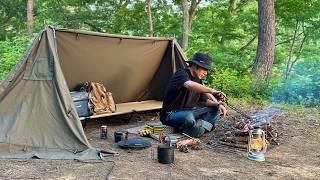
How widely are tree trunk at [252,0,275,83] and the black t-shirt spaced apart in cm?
367

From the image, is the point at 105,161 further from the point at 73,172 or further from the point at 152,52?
the point at 152,52

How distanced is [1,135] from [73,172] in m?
1.04

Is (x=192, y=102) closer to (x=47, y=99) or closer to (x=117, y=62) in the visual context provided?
(x=117, y=62)

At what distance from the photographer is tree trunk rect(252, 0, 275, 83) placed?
308 inches

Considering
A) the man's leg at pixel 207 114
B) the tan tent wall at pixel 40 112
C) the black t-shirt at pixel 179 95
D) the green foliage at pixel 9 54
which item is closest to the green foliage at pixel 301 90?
the man's leg at pixel 207 114

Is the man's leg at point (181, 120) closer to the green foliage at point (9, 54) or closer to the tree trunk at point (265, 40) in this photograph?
the tree trunk at point (265, 40)

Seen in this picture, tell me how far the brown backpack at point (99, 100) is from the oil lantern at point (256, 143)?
2085 mm

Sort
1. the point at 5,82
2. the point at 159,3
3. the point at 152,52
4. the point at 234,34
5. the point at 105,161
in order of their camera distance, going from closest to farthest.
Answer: the point at 105,161 < the point at 5,82 < the point at 152,52 < the point at 234,34 < the point at 159,3

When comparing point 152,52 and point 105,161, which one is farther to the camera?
Result: point 152,52

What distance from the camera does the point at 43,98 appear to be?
Answer: 3869 millimetres

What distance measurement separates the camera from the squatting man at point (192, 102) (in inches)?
168

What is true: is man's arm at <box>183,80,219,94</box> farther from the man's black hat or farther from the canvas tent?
the canvas tent

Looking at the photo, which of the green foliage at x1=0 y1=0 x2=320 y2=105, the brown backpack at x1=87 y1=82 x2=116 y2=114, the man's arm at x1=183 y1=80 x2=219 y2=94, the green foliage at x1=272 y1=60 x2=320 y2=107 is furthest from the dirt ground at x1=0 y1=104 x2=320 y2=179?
the green foliage at x1=0 y1=0 x2=320 y2=105

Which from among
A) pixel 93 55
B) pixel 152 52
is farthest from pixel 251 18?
pixel 93 55
